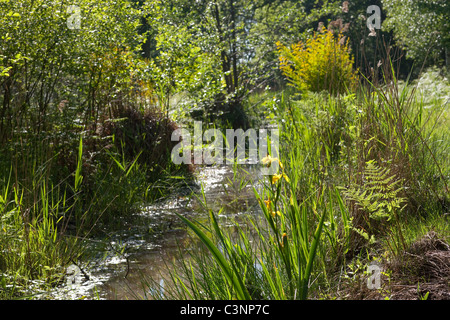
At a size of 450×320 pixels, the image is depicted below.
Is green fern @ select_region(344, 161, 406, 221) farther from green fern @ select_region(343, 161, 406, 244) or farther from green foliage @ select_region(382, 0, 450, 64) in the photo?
green foliage @ select_region(382, 0, 450, 64)

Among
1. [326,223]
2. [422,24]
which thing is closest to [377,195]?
[326,223]

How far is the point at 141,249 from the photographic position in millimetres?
3734

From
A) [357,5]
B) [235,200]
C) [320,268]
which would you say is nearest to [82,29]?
[235,200]

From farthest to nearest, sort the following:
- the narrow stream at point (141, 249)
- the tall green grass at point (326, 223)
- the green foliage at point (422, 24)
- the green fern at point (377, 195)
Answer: the green foliage at point (422, 24), the narrow stream at point (141, 249), the green fern at point (377, 195), the tall green grass at point (326, 223)

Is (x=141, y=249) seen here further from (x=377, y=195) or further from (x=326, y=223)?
(x=377, y=195)

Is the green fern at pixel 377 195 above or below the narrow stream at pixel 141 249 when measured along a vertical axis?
above

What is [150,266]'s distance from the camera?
11.0 ft

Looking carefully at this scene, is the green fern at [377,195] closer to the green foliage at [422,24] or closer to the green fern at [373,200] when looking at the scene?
the green fern at [373,200]

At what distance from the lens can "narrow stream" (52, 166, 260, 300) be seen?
2.96 metres

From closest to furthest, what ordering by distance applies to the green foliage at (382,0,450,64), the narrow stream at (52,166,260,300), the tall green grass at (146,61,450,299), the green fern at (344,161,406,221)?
the tall green grass at (146,61,450,299)
the green fern at (344,161,406,221)
the narrow stream at (52,166,260,300)
the green foliage at (382,0,450,64)

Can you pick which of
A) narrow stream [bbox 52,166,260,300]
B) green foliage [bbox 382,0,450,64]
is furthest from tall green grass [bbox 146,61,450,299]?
green foliage [bbox 382,0,450,64]

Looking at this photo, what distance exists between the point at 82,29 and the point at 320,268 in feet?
11.6

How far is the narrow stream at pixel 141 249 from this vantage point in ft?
9.71

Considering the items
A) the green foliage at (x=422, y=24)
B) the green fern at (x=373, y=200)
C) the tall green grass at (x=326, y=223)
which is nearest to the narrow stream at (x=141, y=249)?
the tall green grass at (x=326, y=223)
